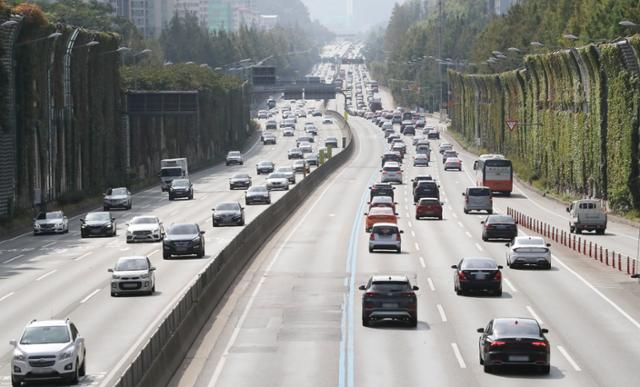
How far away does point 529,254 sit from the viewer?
6072 cm

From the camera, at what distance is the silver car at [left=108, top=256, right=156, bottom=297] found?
5038 cm

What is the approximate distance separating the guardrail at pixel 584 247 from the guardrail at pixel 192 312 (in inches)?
563

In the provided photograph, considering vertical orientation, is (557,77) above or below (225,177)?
above

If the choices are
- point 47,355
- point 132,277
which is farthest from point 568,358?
point 132,277

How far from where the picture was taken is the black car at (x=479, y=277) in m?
50.8

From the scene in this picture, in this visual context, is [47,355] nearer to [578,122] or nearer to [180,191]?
[180,191]

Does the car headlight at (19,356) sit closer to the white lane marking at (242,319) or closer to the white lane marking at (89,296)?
the white lane marking at (242,319)

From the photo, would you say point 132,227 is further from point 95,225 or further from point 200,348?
point 200,348

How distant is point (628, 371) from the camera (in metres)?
35.0

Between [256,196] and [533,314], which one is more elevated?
[533,314]

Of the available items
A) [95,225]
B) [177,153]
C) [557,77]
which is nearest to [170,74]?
[177,153]

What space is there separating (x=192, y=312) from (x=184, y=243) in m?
22.5

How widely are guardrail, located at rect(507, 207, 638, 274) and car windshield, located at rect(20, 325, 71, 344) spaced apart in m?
31.0

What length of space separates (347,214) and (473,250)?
86.4 ft
